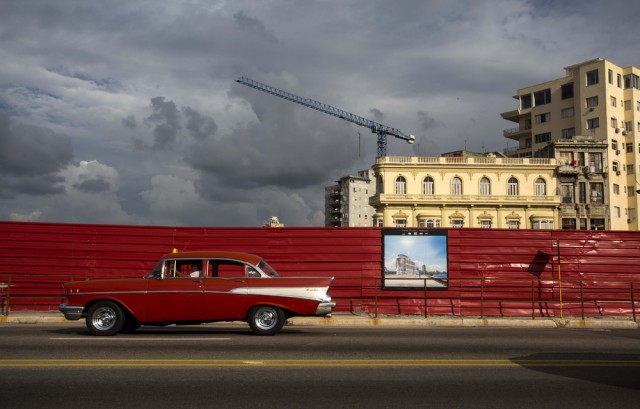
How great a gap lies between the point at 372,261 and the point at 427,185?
56326 mm

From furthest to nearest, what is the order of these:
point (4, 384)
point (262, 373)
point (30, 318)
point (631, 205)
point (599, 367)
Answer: point (631, 205)
point (30, 318)
point (599, 367)
point (262, 373)
point (4, 384)

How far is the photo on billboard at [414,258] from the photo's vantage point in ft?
64.5

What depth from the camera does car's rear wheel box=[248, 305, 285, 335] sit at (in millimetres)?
13062

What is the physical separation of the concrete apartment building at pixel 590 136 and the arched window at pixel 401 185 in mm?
18637

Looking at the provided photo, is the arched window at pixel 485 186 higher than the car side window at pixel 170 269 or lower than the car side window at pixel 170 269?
higher

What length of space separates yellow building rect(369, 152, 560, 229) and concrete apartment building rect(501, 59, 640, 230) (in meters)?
2.80

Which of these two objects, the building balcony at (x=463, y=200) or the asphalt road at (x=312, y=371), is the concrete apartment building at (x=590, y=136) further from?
the asphalt road at (x=312, y=371)

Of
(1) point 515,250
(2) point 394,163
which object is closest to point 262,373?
(1) point 515,250

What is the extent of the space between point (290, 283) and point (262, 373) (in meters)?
4.64

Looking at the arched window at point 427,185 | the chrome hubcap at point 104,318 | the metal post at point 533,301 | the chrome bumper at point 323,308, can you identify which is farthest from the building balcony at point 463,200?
the chrome hubcap at point 104,318

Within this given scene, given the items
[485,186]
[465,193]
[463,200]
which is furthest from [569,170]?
[463,200]

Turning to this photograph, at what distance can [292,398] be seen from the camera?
23.4ft

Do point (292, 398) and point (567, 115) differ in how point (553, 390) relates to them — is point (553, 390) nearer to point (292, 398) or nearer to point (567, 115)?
point (292, 398)

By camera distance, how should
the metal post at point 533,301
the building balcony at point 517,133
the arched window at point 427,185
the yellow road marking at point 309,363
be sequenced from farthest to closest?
the building balcony at point 517,133 → the arched window at point 427,185 → the metal post at point 533,301 → the yellow road marking at point 309,363
